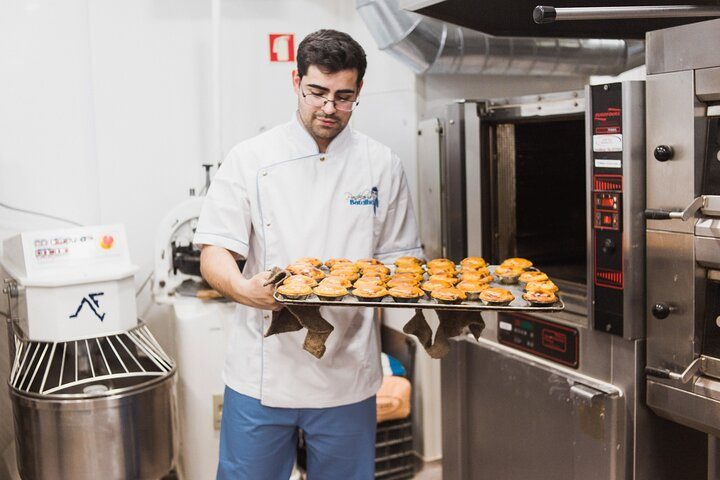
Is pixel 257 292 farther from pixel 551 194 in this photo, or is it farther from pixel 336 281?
pixel 551 194

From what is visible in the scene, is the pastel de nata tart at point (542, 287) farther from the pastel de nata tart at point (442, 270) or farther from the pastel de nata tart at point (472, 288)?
the pastel de nata tart at point (442, 270)

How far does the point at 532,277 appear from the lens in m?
1.69

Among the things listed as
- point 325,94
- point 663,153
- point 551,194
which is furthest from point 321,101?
point 551,194

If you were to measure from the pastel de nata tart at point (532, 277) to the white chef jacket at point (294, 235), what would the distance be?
454 mm

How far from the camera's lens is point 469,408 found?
7.71ft

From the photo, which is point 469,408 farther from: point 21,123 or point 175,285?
point 21,123

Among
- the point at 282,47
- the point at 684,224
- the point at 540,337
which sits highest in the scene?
the point at 282,47

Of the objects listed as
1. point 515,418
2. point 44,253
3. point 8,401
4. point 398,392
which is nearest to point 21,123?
point 44,253

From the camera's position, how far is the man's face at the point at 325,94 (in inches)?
70.7

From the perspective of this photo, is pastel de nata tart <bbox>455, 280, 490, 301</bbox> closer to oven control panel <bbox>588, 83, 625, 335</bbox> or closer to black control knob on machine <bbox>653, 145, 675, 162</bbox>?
oven control panel <bbox>588, 83, 625, 335</bbox>

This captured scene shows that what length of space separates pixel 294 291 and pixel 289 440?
0.61 meters

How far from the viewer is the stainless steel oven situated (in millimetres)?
1734

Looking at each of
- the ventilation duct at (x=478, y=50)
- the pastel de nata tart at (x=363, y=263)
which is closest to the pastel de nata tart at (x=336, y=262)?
the pastel de nata tart at (x=363, y=263)

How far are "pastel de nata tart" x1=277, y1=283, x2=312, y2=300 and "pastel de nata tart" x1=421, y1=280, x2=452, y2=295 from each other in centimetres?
29
